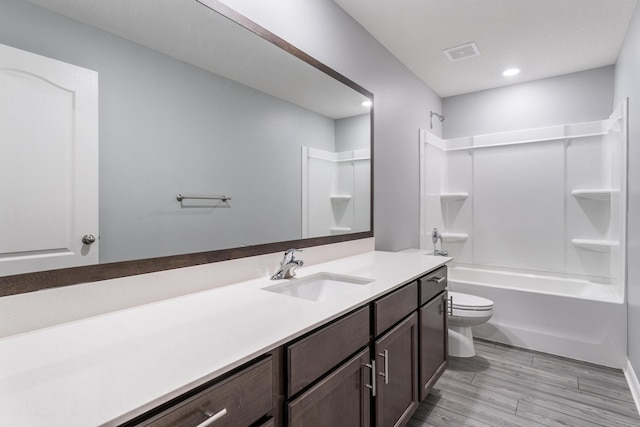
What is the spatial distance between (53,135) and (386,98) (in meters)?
2.32

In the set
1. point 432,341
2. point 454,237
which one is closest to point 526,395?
point 432,341

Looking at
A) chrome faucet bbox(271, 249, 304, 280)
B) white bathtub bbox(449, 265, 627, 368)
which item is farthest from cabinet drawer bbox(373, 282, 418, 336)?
white bathtub bbox(449, 265, 627, 368)

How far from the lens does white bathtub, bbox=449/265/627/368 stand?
2.53 m

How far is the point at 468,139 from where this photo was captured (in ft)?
12.4

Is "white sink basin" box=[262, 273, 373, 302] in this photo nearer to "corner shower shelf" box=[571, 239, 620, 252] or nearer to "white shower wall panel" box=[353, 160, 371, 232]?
"white shower wall panel" box=[353, 160, 371, 232]

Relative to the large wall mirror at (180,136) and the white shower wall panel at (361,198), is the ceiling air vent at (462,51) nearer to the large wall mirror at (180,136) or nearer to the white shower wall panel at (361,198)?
the white shower wall panel at (361,198)

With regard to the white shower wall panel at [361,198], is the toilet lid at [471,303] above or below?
below

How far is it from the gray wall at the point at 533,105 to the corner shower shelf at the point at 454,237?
1154mm

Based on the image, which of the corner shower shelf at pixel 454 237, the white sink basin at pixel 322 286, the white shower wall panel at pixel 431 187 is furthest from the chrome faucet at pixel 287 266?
the corner shower shelf at pixel 454 237

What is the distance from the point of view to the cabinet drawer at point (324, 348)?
0.94m

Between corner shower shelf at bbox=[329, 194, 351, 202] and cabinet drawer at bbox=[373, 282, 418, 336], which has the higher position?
corner shower shelf at bbox=[329, 194, 351, 202]

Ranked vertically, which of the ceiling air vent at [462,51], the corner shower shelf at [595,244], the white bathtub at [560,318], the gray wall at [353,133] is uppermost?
the ceiling air vent at [462,51]

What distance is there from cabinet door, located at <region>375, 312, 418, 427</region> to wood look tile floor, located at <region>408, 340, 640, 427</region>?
1.27ft

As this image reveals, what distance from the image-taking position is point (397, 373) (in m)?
1.52
